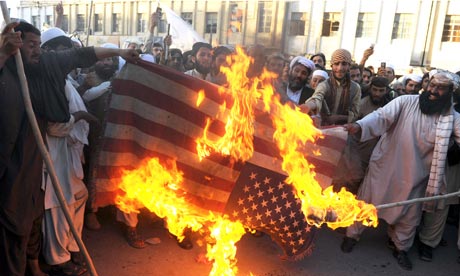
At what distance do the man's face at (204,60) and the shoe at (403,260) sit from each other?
391cm

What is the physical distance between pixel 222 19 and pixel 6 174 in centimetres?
2622

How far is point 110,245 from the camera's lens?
4.64 metres

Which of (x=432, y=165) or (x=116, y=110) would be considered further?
(x=432, y=165)

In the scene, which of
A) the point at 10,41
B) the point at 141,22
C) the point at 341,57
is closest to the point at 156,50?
the point at 341,57

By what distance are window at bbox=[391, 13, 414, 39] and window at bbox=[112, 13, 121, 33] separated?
21.3 meters

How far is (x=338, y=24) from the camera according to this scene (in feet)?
87.7

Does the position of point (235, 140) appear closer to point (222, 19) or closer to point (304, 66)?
point (304, 66)

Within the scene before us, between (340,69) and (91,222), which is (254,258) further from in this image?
(340,69)

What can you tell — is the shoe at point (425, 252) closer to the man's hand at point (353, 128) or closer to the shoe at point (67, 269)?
the man's hand at point (353, 128)

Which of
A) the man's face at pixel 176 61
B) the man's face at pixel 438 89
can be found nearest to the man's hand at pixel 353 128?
the man's face at pixel 438 89

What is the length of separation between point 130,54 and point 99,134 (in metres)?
0.86

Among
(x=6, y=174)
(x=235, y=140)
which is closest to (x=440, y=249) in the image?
(x=235, y=140)

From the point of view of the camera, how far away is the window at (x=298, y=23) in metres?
27.1

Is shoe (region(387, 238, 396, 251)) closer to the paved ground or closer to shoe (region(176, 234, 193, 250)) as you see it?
the paved ground
